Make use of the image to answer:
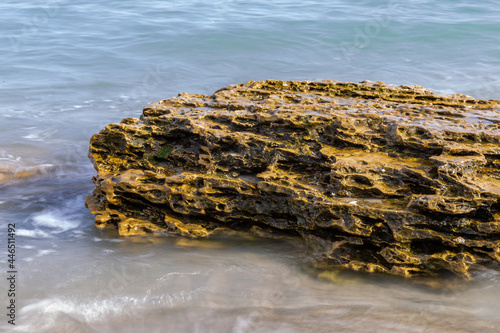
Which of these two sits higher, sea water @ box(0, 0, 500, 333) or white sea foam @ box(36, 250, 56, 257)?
sea water @ box(0, 0, 500, 333)

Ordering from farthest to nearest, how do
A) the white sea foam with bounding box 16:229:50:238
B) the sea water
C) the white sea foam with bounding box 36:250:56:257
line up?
the white sea foam with bounding box 16:229:50:238, the white sea foam with bounding box 36:250:56:257, the sea water

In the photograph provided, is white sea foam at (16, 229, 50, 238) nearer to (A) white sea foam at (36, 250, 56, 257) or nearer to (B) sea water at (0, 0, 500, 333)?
(B) sea water at (0, 0, 500, 333)

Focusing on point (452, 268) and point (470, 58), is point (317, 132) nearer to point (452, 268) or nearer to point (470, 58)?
point (452, 268)

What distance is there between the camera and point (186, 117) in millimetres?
5000

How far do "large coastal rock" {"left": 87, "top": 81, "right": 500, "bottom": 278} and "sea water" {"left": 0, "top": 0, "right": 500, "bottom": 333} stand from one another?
0.90ft

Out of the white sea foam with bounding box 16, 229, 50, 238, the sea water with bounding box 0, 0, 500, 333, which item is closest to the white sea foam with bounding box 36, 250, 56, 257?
the sea water with bounding box 0, 0, 500, 333

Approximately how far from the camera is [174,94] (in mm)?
11172

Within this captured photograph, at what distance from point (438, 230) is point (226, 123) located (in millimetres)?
2263

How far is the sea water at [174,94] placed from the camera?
396 cm

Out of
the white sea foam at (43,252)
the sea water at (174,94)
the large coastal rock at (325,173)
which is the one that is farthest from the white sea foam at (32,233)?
the large coastal rock at (325,173)

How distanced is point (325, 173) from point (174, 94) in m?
7.40

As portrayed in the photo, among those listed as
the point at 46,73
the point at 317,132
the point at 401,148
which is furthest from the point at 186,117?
the point at 46,73

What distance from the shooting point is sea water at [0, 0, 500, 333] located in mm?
3965

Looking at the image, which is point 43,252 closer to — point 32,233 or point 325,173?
point 32,233
